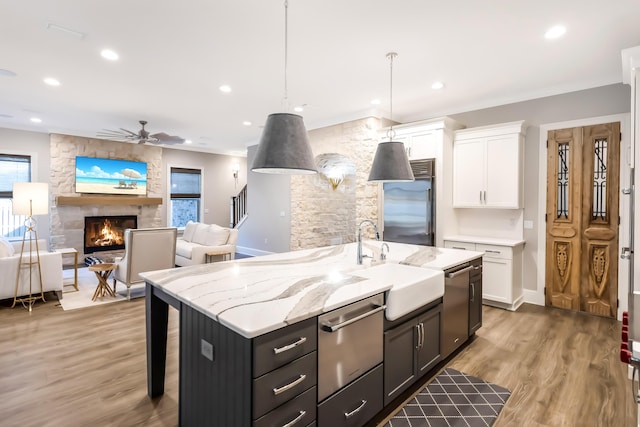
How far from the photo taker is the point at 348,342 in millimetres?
1795

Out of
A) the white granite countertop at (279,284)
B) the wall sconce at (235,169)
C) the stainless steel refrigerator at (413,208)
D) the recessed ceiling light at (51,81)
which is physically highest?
the recessed ceiling light at (51,81)

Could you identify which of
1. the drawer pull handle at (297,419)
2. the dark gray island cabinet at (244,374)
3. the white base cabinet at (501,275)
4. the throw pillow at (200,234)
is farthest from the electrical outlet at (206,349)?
the throw pillow at (200,234)

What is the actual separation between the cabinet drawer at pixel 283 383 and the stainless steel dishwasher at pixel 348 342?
75 mm

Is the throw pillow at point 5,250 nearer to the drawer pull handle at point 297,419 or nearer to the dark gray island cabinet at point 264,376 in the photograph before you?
the dark gray island cabinet at point 264,376

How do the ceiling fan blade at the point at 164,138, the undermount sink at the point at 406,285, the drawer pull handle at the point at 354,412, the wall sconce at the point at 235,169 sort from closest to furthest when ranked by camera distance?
1. the drawer pull handle at the point at 354,412
2. the undermount sink at the point at 406,285
3. the ceiling fan blade at the point at 164,138
4. the wall sconce at the point at 235,169

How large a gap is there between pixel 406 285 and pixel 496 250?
2.82 metres

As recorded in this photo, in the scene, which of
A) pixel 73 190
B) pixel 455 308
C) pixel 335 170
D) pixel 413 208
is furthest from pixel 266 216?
pixel 455 308

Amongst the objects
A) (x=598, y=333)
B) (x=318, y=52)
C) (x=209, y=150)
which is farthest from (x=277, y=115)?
(x=209, y=150)

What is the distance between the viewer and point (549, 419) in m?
2.20

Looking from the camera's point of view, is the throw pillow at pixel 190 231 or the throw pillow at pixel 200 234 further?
the throw pillow at pixel 190 231

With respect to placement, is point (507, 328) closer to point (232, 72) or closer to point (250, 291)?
point (250, 291)

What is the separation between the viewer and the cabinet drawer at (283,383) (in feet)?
4.58

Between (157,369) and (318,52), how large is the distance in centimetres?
311

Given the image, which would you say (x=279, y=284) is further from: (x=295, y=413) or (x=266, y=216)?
(x=266, y=216)
